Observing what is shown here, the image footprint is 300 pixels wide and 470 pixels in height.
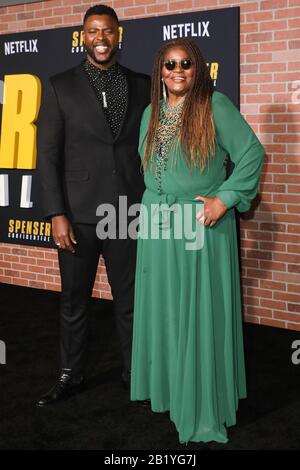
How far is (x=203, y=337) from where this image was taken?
247 centimetres

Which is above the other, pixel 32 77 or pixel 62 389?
pixel 32 77

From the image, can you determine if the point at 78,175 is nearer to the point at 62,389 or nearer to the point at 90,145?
the point at 90,145

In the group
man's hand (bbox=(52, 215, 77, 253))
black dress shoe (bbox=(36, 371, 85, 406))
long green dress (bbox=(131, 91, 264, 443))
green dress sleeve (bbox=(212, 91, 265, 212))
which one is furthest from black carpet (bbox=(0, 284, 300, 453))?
green dress sleeve (bbox=(212, 91, 265, 212))

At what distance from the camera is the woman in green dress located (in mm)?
2404

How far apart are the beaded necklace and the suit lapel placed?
1.04ft

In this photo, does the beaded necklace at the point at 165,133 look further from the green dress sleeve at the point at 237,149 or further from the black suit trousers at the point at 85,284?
the black suit trousers at the point at 85,284

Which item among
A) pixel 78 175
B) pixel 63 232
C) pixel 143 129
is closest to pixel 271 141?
pixel 143 129

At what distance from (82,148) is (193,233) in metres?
0.68

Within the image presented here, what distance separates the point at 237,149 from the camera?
2408mm

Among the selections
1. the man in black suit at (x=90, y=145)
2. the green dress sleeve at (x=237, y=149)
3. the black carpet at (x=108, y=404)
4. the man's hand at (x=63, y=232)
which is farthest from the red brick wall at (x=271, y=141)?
the man's hand at (x=63, y=232)

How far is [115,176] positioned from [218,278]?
693 mm

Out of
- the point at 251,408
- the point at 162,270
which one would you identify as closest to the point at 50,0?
the point at 162,270

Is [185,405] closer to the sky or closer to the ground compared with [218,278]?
closer to the ground
